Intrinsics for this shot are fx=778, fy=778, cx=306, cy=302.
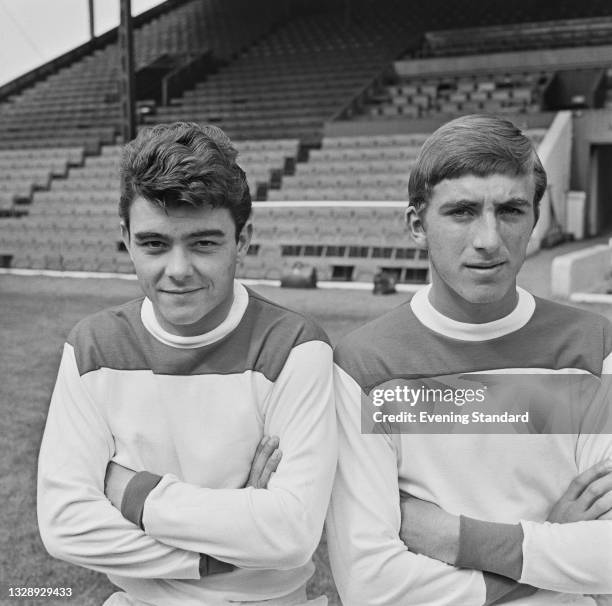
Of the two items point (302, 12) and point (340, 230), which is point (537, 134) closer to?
point (340, 230)

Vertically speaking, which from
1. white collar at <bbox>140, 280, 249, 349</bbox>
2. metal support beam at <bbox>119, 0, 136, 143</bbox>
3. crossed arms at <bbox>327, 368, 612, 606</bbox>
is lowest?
crossed arms at <bbox>327, 368, 612, 606</bbox>

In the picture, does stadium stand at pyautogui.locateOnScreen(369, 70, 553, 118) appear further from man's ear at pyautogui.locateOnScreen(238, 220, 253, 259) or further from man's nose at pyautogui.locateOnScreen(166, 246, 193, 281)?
man's nose at pyautogui.locateOnScreen(166, 246, 193, 281)

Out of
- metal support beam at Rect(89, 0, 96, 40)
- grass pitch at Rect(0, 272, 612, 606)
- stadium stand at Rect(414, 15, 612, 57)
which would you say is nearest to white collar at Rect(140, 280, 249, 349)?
grass pitch at Rect(0, 272, 612, 606)

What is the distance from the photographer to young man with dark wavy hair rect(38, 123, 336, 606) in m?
1.39

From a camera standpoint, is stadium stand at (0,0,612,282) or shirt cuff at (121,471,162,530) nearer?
shirt cuff at (121,471,162,530)

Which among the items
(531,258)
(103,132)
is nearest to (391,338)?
(531,258)

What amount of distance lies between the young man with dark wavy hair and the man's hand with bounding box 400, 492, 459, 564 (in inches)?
6.1

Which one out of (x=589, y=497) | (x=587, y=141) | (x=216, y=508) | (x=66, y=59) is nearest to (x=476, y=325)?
(x=589, y=497)

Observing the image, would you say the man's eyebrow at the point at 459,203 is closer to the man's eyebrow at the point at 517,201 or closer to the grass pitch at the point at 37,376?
the man's eyebrow at the point at 517,201

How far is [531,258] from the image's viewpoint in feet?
35.2

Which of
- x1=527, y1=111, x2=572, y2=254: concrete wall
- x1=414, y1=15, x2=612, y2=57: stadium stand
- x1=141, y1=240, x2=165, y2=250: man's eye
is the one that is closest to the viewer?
x1=141, y1=240, x2=165, y2=250: man's eye

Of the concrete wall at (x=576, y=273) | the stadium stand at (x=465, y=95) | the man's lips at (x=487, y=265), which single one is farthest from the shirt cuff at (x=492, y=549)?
the stadium stand at (x=465, y=95)

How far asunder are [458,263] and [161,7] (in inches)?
1122

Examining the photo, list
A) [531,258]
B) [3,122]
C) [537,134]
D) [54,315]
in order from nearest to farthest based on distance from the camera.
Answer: [54,315]
[531,258]
[537,134]
[3,122]
